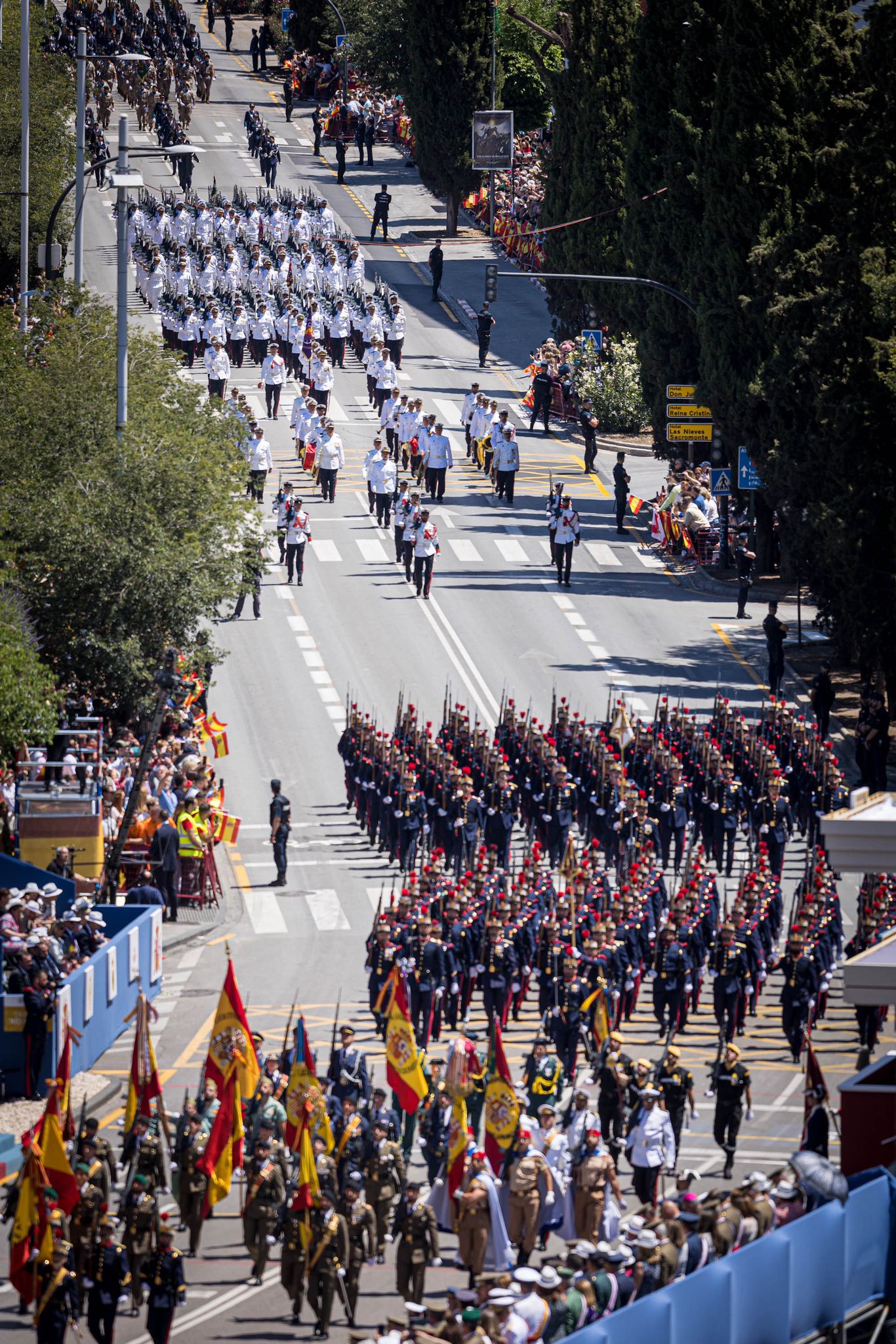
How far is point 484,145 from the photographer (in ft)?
226

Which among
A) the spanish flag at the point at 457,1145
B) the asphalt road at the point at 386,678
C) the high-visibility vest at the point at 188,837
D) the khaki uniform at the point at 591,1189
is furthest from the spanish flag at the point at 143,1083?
the high-visibility vest at the point at 188,837

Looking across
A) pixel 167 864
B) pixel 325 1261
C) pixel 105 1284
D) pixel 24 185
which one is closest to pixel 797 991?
pixel 325 1261

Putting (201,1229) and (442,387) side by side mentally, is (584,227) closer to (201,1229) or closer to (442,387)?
(442,387)

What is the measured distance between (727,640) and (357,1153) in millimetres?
24147

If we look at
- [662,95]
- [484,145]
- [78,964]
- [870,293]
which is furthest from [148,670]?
[484,145]

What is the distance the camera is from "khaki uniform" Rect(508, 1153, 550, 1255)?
23469mm

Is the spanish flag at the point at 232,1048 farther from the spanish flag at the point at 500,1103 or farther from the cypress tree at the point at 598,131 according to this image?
the cypress tree at the point at 598,131

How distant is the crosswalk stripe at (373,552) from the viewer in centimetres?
5047

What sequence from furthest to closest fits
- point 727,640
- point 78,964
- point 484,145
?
point 484,145, point 727,640, point 78,964

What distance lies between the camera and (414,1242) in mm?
22297

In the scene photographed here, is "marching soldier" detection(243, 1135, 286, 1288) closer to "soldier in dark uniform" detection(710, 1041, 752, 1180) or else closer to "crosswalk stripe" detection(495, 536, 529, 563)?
"soldier in dark uniform" detection(710, 1041, 752, 1180)

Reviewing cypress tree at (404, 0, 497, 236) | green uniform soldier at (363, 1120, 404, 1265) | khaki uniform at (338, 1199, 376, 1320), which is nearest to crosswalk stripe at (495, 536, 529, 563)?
cypress tree at (404, 0, 497, 236)

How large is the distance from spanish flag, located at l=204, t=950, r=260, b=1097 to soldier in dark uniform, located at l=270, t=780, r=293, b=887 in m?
10.3

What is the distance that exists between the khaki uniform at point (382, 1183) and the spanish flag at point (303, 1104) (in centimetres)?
45
